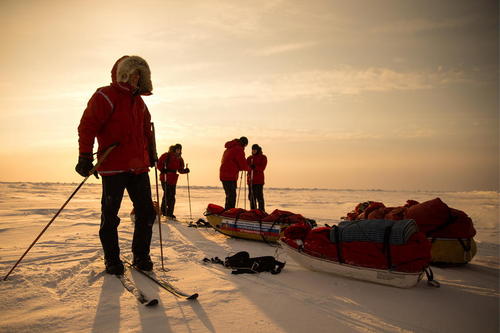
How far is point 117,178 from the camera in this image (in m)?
3.26

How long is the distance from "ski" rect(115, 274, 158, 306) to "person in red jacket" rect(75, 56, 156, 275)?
0.19 metres

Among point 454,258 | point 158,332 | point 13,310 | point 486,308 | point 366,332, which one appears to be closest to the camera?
point 158,332

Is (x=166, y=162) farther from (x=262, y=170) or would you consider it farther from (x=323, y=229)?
(x=323, y=229)

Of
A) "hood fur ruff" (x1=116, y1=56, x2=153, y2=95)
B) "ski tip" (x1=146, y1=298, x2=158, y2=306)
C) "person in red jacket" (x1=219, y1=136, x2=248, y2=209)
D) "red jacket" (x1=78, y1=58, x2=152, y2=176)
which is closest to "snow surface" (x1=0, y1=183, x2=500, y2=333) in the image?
"ski tip" (x1=146, y1=298, x2=158, y2=306)

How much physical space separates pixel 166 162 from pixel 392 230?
7.76 metres

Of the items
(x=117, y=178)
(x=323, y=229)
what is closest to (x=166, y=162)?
(x=117, y=178)

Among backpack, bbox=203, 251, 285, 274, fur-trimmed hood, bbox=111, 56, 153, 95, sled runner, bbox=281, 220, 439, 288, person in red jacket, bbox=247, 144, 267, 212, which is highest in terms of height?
fur-trimmed hood, bbox=111, 56, 153, 95

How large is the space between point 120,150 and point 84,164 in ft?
1.28

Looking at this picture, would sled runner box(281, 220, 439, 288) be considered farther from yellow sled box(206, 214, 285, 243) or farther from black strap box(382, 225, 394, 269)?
yellow sled box(206, 214, 285, 243)

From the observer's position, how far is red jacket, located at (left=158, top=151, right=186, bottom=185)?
31.1ft

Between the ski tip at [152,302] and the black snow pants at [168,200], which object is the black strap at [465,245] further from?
the black snow pants at [168,200]

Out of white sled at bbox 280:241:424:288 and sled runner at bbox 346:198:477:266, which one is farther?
sled runner at bbox 346:198:477:266

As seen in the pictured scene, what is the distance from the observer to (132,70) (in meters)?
3.35

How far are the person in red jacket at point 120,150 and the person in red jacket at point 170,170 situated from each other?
5753mm
